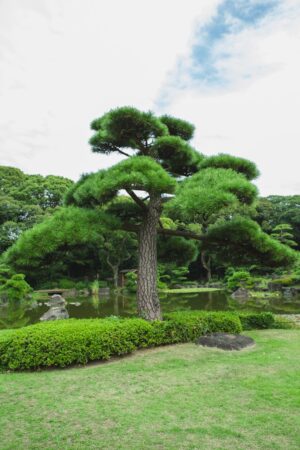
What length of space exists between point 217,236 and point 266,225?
23795 mm

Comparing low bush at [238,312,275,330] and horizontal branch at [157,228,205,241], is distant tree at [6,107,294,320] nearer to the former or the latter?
horizontal branch at [157,228,205,241]

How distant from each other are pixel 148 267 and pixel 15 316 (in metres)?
8.98

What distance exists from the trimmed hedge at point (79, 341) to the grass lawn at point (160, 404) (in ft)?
0.56

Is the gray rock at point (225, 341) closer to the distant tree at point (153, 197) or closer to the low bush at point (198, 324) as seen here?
the low bush at point (198, 324)

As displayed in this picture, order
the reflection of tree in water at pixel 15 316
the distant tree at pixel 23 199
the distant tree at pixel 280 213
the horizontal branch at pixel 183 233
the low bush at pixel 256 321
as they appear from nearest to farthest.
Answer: the horizontal branch at pixel 183 233 < the low bush at pixel 256 321 < the reflection of tree in water at pixel 15 316 < the distant tree at pixel 23 199 < the distant tree at pixel 280 213

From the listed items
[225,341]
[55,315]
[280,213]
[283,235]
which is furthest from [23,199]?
[225,341]

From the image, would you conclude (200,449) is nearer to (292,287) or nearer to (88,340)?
(88,340)

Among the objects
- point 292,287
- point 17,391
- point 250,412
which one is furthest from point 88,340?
point 292,287

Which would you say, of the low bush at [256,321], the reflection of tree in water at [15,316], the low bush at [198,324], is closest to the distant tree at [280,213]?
the reflection of tree in water at [15,316]

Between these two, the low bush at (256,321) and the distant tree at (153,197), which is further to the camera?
Answer: the low bush at (256,321)

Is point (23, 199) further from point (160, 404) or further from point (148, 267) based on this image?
point (160, 404)

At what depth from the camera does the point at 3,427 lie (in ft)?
9.37

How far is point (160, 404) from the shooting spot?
128 inches

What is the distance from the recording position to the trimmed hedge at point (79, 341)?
448 centimetres
